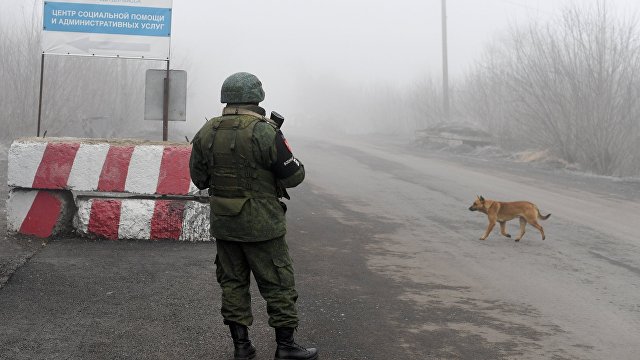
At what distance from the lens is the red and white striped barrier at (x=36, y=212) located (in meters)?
5.77

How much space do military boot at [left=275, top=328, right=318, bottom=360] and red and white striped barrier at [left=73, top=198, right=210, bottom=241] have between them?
2.87 meters

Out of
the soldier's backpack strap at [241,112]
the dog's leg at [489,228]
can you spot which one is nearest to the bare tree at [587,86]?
the dog's leg at [489,228]

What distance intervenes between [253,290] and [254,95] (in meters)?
1.92

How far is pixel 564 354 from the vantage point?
143 inches

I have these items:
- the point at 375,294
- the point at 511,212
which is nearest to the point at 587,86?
the point at 511,212

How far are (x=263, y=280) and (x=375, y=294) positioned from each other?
1604 millimetres

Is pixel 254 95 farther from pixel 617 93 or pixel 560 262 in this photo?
pixel 617 93

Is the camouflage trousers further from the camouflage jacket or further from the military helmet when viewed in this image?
the military helmet

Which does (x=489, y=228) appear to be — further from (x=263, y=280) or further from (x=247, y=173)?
(x=247, y=173)

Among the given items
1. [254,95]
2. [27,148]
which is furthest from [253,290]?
[27,148]

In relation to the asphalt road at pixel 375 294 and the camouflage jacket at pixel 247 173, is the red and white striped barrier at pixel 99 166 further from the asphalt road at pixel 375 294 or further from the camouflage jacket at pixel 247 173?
the camouflage jacket at pixel 247 173

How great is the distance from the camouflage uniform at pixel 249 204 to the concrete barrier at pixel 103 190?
104 inches

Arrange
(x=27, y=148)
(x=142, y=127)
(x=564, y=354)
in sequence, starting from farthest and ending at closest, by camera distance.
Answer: (x=142, y=127) → (x=27, y=148) → (x=564, y=354)

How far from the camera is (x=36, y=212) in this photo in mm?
5797
